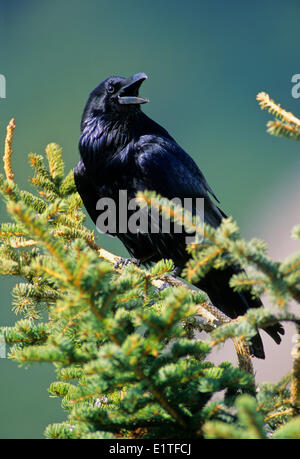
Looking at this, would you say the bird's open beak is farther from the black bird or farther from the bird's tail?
the bird's tail

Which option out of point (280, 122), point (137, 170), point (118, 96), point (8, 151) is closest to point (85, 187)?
point (137, 170)

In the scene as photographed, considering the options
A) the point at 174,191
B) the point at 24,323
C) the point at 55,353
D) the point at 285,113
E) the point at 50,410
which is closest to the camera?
the point at 55,353

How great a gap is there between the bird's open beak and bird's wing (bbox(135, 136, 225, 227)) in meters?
0.15

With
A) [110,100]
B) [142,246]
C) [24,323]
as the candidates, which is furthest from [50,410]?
[24,323]

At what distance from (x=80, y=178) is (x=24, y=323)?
1148 mm

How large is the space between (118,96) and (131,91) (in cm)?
5

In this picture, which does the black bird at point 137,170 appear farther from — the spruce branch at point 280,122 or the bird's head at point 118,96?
the spruce branch at point 280,122

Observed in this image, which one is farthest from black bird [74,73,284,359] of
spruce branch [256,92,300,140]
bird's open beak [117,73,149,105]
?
spruce branch [256,92,300,140]

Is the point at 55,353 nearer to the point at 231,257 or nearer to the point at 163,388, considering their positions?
the point at 163,388

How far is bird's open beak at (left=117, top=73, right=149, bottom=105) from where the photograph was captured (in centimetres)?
174

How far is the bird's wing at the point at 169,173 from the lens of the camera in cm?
165

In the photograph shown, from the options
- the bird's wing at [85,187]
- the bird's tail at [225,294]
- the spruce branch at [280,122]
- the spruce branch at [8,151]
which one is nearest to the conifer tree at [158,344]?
the spruce branch at [280,122]

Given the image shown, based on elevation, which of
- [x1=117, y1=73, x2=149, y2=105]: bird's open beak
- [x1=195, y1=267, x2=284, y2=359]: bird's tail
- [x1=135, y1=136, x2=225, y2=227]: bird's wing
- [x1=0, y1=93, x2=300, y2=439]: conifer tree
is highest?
[x1=117, y1=73, x2=149, y2=105]: bird's open beak

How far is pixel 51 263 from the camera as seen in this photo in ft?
1.89
